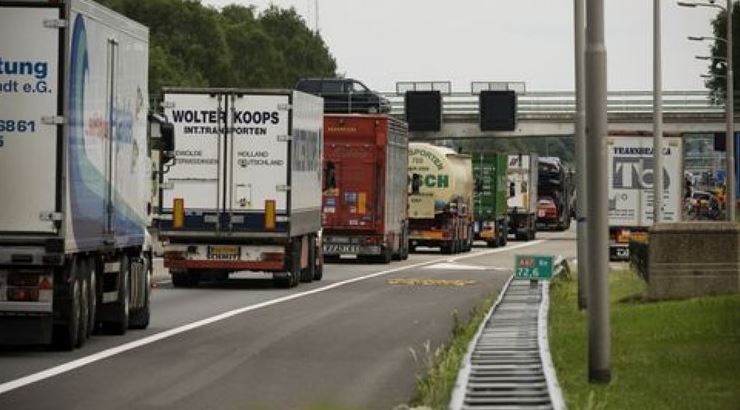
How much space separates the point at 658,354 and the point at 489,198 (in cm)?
5673

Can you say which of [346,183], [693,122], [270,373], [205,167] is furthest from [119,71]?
[693,122]

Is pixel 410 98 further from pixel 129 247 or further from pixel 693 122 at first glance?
pixel 129 247

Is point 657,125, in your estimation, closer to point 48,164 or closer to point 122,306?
point 122,306

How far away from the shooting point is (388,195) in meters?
54.6

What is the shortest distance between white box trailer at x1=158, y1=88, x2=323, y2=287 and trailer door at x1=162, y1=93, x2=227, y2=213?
2cm

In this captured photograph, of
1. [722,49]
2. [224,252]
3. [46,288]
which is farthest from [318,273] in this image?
[722,49]

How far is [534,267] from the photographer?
112 feet

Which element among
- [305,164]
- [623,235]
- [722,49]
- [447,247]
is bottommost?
[447,247]

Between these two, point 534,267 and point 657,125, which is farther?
point 657,125

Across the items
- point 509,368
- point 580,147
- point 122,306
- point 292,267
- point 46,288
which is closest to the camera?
point 509,368

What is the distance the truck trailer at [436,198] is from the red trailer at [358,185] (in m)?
9.90

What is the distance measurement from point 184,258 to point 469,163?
114 ft

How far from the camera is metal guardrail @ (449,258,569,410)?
50.2 feet

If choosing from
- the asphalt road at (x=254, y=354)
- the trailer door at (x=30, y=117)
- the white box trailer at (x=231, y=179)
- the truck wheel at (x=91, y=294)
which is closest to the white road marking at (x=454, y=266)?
the asphalt road at (x=254, y=354)
